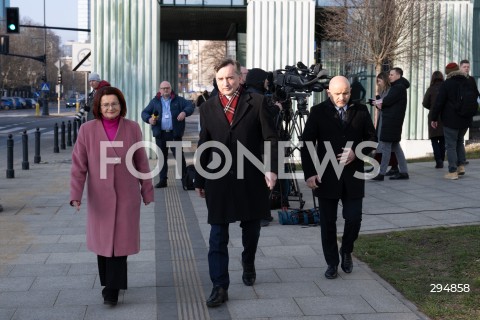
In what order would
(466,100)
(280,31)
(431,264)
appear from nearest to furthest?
(431,264), (466,100), (280,31)

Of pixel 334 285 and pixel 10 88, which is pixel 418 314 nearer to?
pixel 334 285

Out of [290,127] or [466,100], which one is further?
[466,100]

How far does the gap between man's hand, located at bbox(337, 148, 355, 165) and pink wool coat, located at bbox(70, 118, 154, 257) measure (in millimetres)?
1765

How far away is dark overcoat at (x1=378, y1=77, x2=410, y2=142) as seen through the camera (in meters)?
12.4

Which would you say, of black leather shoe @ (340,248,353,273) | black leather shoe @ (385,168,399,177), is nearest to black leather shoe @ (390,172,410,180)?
black leather shoe @ (385,168,399,177)

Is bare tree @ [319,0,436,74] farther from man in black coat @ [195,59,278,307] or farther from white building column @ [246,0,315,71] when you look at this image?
man in black coat @ [195,59,278,307]

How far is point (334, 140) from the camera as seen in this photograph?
656 cm

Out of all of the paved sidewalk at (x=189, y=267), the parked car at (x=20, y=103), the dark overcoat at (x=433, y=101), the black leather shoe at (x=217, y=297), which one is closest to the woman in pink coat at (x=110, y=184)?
the paved sidewalk at (x=189, y=267)

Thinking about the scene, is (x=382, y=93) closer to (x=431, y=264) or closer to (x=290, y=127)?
(x=290, y=127)

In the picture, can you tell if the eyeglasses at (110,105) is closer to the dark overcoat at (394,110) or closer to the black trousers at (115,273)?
the black trousers at (115,273)

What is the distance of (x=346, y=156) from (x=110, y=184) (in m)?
1.99

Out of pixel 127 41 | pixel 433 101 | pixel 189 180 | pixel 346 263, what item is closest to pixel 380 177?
pixel 433 101

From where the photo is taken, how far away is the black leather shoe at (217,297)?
18.7 feet

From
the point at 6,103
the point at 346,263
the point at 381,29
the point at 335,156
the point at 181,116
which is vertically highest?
the point at 381,29
